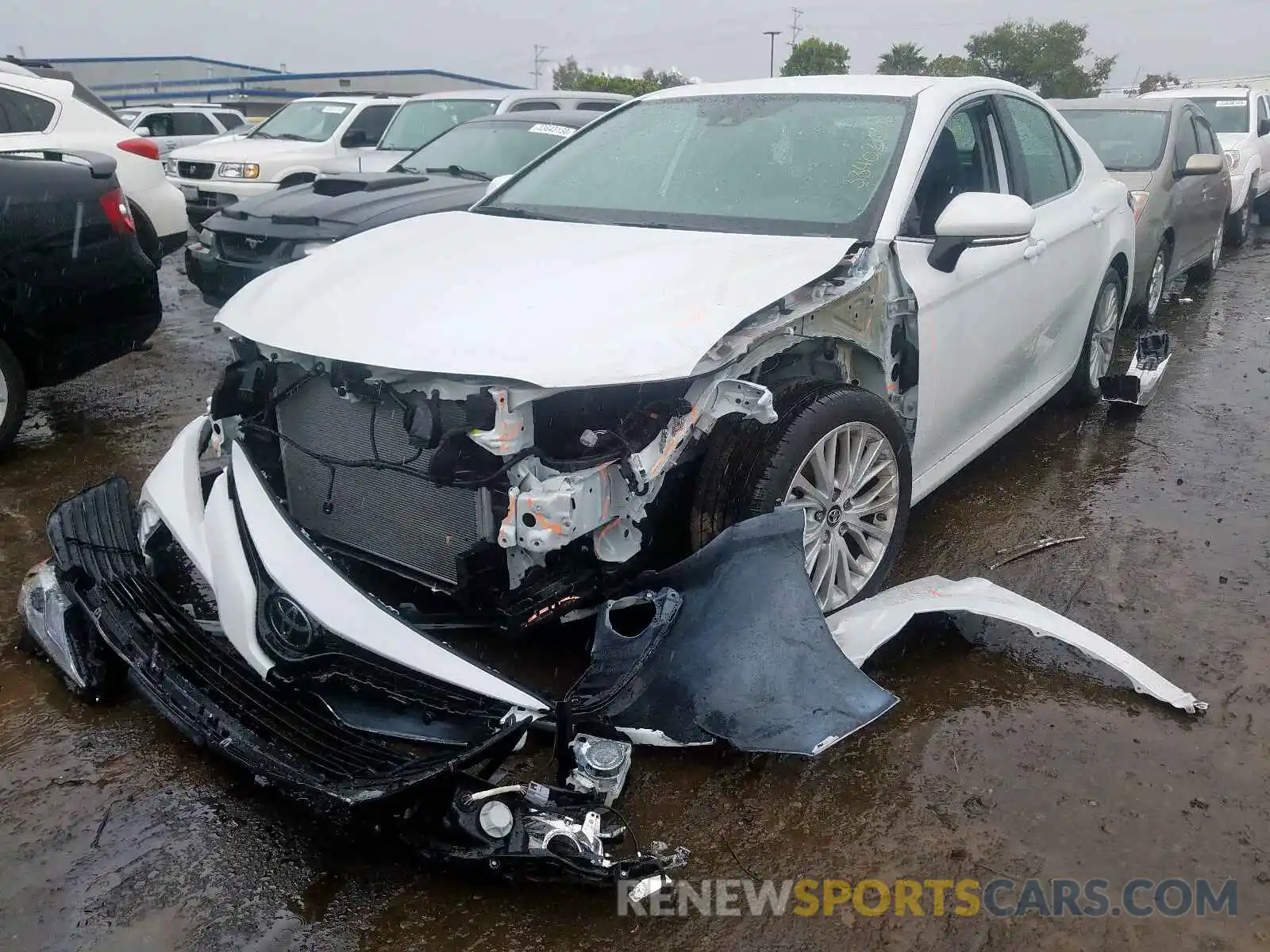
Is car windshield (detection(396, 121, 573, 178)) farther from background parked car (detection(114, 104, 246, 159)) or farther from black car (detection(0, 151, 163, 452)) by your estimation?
background parked car (detection(114, 104, 246, 159))

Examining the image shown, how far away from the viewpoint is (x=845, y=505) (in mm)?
3127

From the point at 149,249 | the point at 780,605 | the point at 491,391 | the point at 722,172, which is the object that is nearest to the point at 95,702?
the point at 491,391

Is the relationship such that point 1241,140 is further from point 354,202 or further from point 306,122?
point 306,122

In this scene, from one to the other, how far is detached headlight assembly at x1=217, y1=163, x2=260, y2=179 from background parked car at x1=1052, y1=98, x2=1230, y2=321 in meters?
7.23

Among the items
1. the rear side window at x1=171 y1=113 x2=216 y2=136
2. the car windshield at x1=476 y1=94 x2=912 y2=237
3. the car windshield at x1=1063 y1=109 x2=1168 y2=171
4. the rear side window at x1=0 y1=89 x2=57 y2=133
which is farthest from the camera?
the rear side window at x1=171 y1=113 x2=216 y2=136

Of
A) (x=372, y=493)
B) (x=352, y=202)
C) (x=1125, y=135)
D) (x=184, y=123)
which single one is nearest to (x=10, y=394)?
(x=352, y=202)

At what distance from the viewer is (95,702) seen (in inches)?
114

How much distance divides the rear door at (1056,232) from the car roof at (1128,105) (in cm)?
326

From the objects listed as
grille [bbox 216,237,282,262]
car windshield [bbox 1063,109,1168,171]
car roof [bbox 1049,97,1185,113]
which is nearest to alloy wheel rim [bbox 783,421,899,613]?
grille [bbox 216,237,282,262]

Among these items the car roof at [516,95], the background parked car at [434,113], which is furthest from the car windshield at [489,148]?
the car roof at [516,95]

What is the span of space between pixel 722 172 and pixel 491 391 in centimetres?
168

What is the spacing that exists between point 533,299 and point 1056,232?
103 inches

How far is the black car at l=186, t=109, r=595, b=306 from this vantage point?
20.1ft

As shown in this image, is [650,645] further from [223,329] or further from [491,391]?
[223,329]
